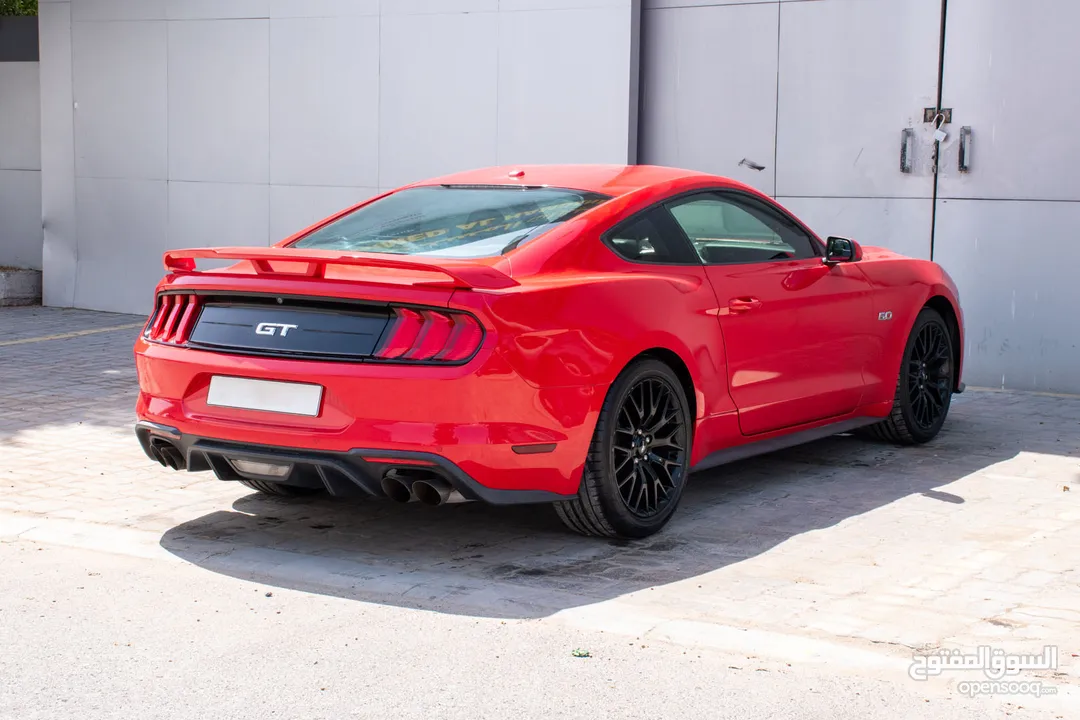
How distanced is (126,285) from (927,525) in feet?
33.2

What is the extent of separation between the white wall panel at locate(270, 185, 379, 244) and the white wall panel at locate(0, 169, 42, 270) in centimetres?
372

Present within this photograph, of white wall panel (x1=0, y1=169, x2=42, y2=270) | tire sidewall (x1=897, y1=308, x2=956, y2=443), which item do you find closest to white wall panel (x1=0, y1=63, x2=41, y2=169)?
white wall panel (x1=0, y1=169, x2=42, y2=270)

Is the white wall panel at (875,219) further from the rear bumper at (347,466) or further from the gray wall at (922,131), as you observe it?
the rear bumper at (347,466)

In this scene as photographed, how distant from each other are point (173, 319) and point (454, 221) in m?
1.20

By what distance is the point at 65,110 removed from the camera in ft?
48.2

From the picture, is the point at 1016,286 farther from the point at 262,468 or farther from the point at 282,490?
the point at 262,468

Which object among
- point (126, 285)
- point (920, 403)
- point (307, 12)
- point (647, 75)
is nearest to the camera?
point (920, 403)

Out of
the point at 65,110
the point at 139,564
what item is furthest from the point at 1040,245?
the point at 65,110

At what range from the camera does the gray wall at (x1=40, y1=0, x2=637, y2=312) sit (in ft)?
39.1

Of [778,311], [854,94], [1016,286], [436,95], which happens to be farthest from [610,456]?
Answer: [436,95]

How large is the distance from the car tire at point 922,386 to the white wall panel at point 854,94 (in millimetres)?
2735

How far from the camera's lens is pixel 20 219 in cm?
1603

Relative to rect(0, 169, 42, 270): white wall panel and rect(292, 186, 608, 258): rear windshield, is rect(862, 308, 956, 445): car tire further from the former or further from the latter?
rect(0, 169, 42, 270): white wall panel

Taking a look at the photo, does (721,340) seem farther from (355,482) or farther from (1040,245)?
(1040,245)
